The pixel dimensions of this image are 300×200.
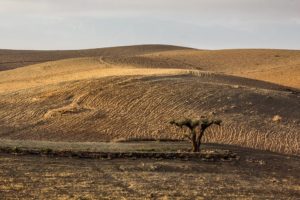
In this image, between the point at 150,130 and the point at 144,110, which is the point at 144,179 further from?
the point at 144,110

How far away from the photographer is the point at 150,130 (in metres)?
37.4

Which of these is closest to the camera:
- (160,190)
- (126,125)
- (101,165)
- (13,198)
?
(13,198)

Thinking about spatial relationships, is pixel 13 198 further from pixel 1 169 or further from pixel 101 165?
pixel 101 165

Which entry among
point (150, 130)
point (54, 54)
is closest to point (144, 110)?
point (150, 130)

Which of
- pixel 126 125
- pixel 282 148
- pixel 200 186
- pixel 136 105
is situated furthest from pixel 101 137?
pixel 200 186

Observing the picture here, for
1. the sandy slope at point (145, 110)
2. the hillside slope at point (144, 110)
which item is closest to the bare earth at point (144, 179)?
the hillside slope at point (144, 110)

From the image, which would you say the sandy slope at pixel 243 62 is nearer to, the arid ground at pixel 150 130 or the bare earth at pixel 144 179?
the arid ground at pixel 150 130

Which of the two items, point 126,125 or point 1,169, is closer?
point 1,169

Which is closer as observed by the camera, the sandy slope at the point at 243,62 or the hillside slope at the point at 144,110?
the hillside slope at the point at 144,110

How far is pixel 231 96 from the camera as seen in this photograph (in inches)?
1774

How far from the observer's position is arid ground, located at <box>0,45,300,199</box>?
20359 millimetres

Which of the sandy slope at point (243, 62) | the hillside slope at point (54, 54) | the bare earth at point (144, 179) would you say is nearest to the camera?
the bare earth at point (144, 179)

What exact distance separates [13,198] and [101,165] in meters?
6.74

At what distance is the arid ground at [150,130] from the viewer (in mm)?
20359
